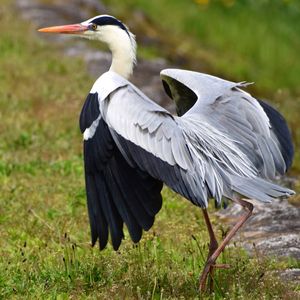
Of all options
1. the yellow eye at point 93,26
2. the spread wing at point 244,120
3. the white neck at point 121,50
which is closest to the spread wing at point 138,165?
the spread wing at point 244,120

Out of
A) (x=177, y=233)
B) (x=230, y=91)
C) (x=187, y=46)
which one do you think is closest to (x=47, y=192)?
(x=177, y=233)

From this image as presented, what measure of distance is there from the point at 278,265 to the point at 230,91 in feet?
3.75

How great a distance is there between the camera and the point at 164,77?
21.7 ft

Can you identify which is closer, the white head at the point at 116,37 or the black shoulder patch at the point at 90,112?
the black shoulder patch at the point at 90,112

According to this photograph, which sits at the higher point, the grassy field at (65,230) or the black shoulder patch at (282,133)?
the black shoulder patch at (282,133)

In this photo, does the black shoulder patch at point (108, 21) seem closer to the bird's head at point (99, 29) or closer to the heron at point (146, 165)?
the bird's head at point (99, 29)

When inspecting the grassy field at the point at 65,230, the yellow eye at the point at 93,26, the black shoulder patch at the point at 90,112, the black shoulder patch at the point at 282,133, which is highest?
the yellow eye at the point at 93,26

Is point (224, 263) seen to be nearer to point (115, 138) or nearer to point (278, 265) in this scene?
point (278, 265)

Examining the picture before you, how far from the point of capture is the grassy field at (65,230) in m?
5.60

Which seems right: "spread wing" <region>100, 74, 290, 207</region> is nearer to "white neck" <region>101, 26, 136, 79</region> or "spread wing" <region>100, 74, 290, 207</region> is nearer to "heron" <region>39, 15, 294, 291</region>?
"heron" <region>39, 15, 294, 291</region>

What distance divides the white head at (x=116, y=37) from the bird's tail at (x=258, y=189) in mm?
1298

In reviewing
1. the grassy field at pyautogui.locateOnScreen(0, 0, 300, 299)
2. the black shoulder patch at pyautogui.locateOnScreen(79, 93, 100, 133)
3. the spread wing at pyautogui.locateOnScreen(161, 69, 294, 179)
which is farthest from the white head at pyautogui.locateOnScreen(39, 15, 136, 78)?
the grassy field at pyautogui.locateOnScreen(0, 0, 300, 299)

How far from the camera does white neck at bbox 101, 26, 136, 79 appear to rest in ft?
21.2

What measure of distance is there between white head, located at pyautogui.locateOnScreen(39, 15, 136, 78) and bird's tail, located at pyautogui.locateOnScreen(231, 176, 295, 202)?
1.30 m
